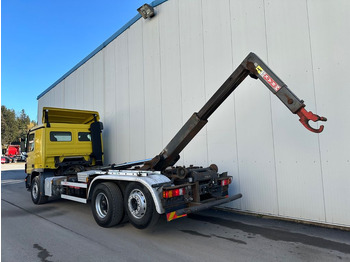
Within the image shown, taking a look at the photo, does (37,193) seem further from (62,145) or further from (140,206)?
(140,206)

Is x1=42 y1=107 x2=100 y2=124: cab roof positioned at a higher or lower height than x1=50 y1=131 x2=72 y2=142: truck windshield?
higher

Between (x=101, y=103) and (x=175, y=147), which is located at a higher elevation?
(x=101, y=103)

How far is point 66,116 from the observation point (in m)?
8.92

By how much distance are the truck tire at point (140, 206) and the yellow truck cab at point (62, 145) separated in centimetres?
351

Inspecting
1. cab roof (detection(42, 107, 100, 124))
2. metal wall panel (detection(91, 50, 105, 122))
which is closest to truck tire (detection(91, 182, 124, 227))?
cab roof (detection(42, 107, 100, 124))

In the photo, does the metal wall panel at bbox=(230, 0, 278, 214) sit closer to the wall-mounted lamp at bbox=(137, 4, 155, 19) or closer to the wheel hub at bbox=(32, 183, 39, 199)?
the wall-mounted lamp at bbox=(137, 4, 155, 19)

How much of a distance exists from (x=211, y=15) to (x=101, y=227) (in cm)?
632

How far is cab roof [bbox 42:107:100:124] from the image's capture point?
8086 millimetres

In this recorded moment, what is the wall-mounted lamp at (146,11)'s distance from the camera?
8711 millimetres

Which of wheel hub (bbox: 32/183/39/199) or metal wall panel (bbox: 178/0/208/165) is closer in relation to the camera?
metal wall panel (bbox: 178/0/208/165)

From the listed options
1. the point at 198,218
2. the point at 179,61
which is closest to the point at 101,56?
the point at 179,61

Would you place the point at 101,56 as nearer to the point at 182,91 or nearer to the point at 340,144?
the point at 182,91

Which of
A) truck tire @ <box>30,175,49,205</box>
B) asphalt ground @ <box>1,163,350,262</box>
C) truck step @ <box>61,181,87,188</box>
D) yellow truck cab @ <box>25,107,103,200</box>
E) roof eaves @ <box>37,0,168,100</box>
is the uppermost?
roof eaves @ <box>37,0,168,100</box>

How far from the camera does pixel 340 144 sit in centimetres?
479
